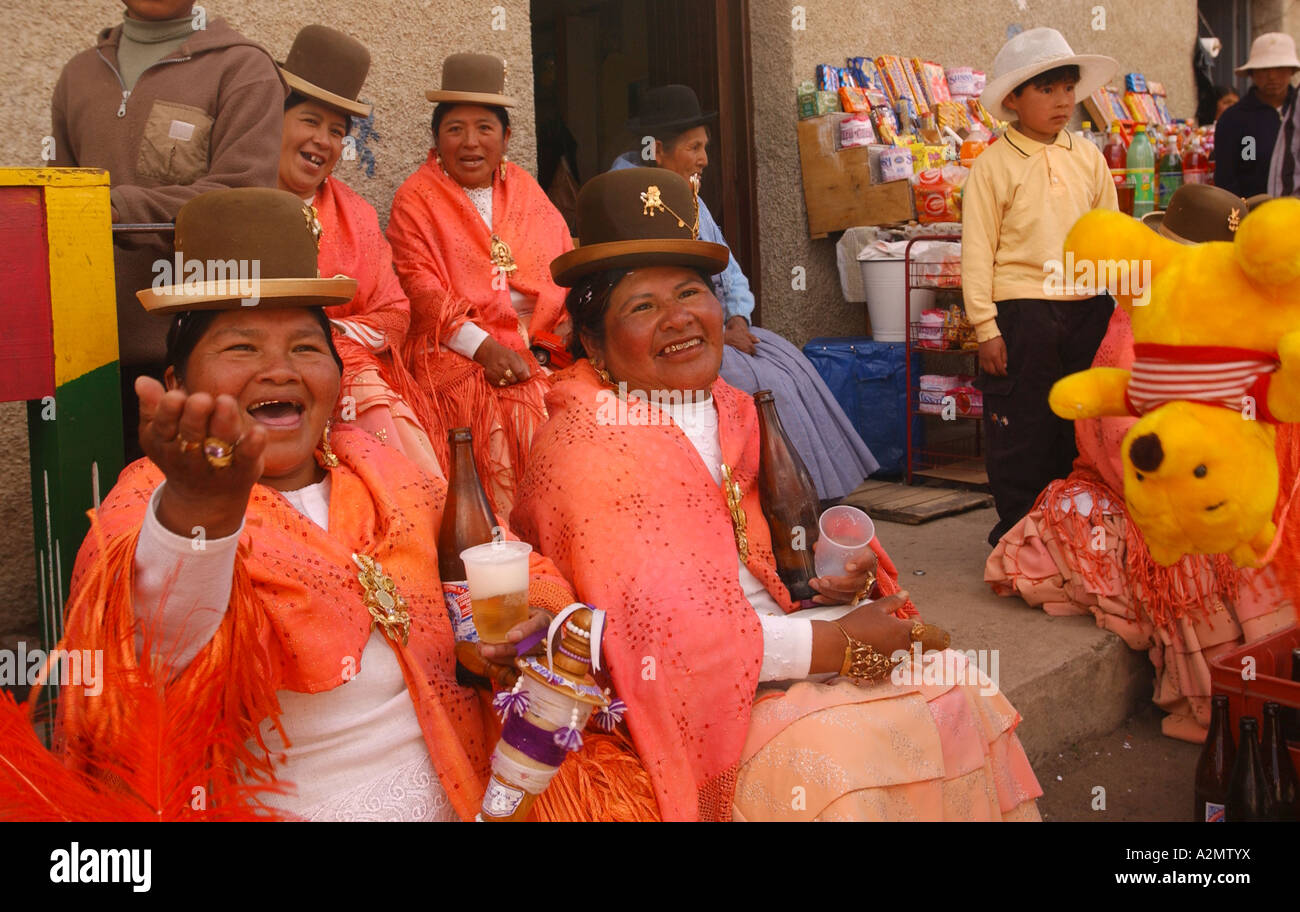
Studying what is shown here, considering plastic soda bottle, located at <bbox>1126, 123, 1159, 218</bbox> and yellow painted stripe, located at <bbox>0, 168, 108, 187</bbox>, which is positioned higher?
plastic soda bottle, located at <bbox>1126, 123, 1159, 218</bbox>

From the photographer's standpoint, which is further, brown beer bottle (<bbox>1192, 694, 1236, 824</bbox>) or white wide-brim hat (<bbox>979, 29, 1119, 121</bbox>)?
white wide-brim hat (<bbox>979, 29, 1119, 121</bbox>)

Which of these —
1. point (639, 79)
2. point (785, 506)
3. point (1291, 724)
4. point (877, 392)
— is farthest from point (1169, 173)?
point (785, 506)

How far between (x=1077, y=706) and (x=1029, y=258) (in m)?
1.87

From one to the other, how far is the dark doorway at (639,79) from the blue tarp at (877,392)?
0.69 m

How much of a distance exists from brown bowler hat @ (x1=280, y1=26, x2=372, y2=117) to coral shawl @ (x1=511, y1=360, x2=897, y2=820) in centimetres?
170

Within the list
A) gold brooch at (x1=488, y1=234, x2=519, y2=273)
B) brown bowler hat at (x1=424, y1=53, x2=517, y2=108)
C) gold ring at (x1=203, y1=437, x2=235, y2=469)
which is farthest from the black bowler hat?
gold ring at (x1=203, y1=437, x2=235, y2=469)

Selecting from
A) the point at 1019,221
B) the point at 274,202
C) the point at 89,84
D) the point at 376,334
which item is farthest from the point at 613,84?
the point at 274,202

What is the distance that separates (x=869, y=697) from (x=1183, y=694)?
2208 millimetres

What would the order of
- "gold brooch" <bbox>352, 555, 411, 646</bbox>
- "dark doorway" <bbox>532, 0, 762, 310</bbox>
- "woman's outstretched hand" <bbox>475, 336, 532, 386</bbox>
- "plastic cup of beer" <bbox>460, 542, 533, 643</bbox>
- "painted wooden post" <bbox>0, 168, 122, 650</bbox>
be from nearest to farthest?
"plastic cup of beer" <bbox>460, 542, 533, 643</bbox> < "gold brooch" <bbox>352, 555, 411, 646</bbox> < "painted wooden post" <bbox>0, 168, 122, 650</bbox> < "woman's outstretched hand" <bbox>475, 336, 532, 386</bbox> < "dark doorway" <bbox>532, 0, 762, 310</bbox>

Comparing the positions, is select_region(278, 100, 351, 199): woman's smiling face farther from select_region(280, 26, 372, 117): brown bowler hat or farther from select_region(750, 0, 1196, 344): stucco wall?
select_region(750, 0, 1196, 344): stucco wall

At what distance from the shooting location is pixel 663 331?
2.67 metres

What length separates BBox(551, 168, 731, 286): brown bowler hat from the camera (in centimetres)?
264

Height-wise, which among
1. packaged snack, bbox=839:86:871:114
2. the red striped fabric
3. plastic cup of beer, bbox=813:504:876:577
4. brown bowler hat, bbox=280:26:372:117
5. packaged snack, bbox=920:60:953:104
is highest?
packaged snack, bbox=920:60:953:104
